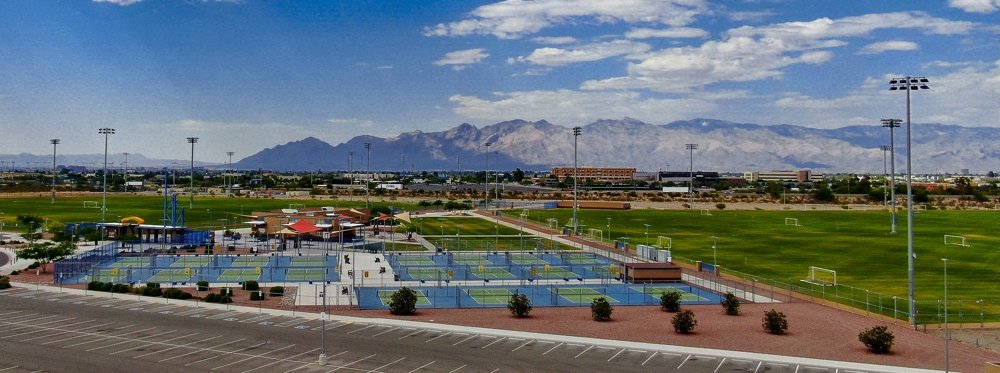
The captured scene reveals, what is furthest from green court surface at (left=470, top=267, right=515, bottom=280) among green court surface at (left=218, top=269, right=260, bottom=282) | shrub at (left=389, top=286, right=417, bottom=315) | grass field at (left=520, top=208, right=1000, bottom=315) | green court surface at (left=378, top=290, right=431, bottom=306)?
grass field at (left=520, top=208, right=1000, bottom=315)

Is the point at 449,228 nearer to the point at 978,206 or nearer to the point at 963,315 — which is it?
the point at 963,315

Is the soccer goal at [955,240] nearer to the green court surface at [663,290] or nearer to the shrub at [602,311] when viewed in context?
the green court surface at [663,290]

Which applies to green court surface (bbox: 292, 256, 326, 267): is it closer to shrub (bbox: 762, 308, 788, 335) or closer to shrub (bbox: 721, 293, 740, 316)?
shrub (bbox: 721, 293, 740, 316)

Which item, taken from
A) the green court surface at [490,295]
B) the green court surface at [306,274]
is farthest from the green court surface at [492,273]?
the green court surface at [306,274]

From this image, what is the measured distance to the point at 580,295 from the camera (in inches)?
2240

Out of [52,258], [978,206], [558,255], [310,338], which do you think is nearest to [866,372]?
[310,338]

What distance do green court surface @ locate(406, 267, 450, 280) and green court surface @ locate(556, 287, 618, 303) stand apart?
10.6 m

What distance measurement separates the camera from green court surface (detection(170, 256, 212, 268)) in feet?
246

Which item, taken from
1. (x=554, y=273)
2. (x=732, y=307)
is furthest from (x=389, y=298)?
(x=732, y=307)

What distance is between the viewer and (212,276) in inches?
2667

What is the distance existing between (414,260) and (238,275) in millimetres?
18026

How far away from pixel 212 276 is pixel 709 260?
49.7 meters

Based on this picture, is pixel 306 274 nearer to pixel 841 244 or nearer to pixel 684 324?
pixel 684 324

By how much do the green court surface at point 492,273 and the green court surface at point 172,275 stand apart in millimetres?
24264
